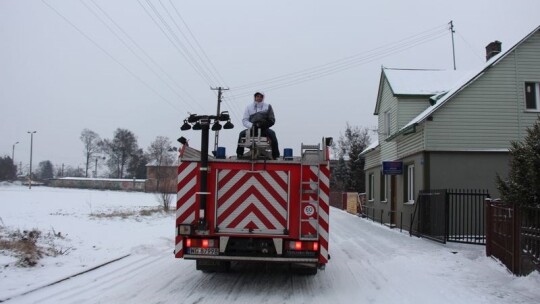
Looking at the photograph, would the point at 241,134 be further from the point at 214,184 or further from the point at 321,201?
the point at 321,201

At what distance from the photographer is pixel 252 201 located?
7777 millimetres

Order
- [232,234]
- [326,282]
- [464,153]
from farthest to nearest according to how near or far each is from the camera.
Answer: [464,153] < [326,282] < [232,234]

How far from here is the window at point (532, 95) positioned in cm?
1698

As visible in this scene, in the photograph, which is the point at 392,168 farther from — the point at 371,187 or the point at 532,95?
the point at 371,187

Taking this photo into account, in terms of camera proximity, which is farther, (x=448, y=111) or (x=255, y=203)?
(x=448, y=111)

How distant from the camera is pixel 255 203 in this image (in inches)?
306

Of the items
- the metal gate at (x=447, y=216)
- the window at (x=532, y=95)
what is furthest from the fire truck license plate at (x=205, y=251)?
the window at (x=532, y=95)

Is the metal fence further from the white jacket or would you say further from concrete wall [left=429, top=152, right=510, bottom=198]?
concrete wall [left=429, top=152, right=510, bottom=198]

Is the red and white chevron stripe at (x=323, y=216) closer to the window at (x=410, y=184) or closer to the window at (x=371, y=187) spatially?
the window at (x=410, y=184)

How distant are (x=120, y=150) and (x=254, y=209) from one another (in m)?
110

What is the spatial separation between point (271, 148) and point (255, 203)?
131 centimetres

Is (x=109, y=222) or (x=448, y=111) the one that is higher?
(x=448, y=111)

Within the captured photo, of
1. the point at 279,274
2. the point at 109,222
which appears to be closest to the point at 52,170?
the point at 109,222

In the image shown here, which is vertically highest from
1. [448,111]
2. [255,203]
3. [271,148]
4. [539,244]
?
[448,111]
